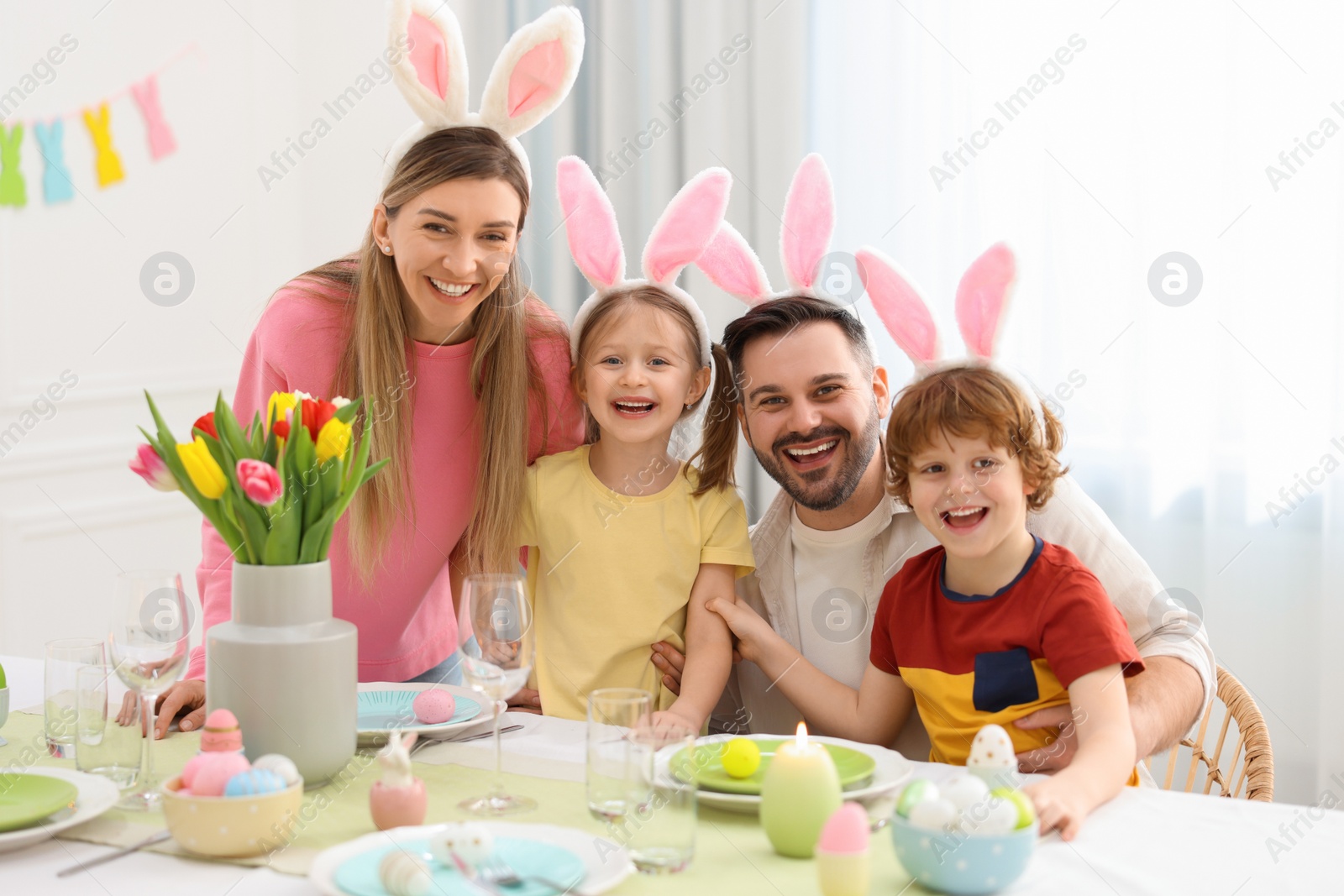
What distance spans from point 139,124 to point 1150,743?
10.2 ft

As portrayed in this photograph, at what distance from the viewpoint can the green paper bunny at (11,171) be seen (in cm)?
310

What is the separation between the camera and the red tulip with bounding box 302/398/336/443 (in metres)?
1.27

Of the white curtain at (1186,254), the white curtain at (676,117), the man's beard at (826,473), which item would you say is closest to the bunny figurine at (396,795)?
the man's beard at (826,473)

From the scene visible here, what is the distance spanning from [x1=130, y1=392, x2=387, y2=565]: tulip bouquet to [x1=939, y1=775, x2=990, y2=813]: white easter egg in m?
0.68

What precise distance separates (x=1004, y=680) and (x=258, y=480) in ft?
2.99

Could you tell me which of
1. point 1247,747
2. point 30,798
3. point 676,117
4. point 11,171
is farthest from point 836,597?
point 11,171

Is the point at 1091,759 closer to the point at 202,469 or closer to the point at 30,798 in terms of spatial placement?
the point at 202,469

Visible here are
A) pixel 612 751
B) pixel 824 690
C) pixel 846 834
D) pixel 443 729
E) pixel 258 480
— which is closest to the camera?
pixel 846 834

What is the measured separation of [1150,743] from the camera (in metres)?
1.50

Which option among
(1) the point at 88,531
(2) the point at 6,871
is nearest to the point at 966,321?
(2) the point at 6,871

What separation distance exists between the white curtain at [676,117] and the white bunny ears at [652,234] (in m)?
1.48

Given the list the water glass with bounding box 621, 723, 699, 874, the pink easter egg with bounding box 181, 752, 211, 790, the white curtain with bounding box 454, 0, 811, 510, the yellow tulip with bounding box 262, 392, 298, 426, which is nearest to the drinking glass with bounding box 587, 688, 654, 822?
the water glass with bounding box 621, 723, 699, 874

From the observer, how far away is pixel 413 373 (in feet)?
6.18

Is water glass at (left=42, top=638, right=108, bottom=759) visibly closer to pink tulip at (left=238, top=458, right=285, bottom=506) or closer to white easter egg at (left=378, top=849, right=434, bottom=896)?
pink tulip at (left=238, top=458, right=285, bottom=506)
